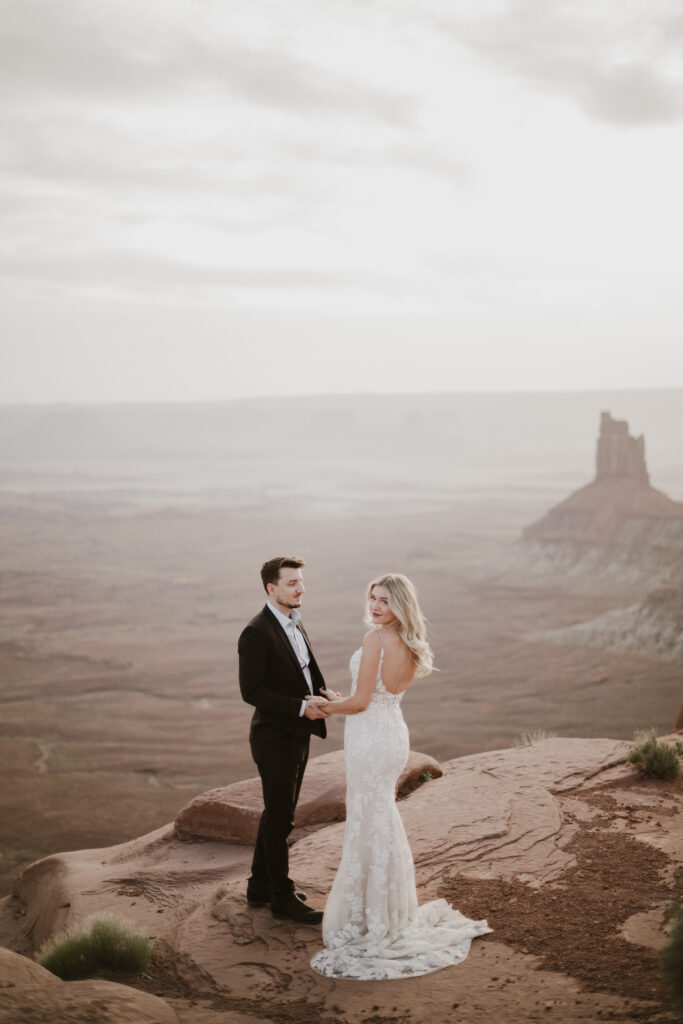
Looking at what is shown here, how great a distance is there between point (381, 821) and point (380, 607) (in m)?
1.25

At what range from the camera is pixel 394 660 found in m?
4.83

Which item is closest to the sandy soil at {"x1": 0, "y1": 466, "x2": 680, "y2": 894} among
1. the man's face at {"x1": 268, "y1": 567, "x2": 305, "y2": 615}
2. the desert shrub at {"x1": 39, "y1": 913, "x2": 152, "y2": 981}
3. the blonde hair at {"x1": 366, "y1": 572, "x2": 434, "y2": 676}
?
the desert shrub at {"x1": 39, "y1": 913, "x2": 152, "y2": 981}

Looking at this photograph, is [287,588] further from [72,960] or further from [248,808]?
[248,808]

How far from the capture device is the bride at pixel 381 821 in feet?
15.6

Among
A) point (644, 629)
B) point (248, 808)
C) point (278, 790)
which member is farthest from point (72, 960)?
point (644, 629)

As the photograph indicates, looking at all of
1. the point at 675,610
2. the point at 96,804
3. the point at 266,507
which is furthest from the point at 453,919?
the point at 266,507

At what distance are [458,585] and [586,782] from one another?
198 ft

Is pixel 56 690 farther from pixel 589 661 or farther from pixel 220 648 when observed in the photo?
pixel 589 661

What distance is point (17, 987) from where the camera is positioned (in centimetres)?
393

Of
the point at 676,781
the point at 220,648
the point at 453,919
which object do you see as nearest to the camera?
the point at 453,919

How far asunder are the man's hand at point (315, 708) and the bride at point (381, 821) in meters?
0.05

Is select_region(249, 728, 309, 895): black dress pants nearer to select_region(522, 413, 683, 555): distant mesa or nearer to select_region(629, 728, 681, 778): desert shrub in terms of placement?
select_region(629, 728, 681, 778): desert shrub

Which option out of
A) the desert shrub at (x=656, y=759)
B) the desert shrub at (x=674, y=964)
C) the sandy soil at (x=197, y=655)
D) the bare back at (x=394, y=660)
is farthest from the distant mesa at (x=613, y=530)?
the desert shrub at (x=674, y=964)

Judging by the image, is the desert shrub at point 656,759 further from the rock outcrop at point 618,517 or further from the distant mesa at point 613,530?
the rock outcrop at point 618,517
